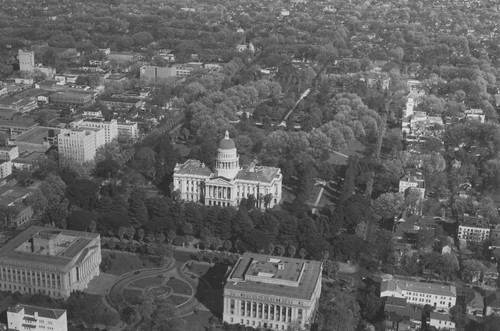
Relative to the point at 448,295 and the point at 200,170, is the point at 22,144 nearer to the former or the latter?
the point at 200,170

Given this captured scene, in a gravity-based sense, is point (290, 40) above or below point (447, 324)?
above

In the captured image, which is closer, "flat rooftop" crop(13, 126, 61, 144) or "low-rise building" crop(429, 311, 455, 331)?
"low-rise building" crop(429, 311, 455, 331)

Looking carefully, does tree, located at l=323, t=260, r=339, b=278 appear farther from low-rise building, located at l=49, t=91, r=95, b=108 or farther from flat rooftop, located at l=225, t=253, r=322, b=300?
low-rise building, located at l=49, t=91, r=95, b=108

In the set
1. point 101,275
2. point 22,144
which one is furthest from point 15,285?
point 22,144

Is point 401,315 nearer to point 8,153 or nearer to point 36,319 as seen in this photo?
point 36,319

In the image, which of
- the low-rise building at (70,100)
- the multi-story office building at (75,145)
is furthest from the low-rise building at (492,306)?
the low-rise building at (70,100)

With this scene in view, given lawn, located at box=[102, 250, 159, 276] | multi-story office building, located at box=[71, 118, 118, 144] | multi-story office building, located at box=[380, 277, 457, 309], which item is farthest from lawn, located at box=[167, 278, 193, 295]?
multi-story office building, located at box=[71, 118, 118, 144]

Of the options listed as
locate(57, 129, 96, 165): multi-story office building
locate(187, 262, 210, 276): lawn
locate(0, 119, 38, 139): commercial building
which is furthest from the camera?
locate(0, 119, 38, 139): commercial building
